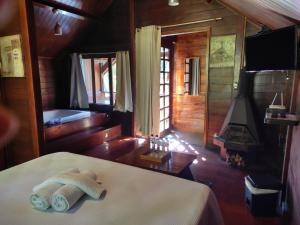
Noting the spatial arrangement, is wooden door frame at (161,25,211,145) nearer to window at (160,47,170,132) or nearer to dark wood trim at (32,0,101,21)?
window at (160,47,170,132)

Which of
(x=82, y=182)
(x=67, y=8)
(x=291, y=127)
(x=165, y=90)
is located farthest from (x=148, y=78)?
(x=82, y=182)

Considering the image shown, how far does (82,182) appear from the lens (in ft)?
4.10

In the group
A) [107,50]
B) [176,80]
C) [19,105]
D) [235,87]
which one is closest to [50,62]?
[107,50]

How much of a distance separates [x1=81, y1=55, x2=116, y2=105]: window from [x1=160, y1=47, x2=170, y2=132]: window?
1.03 m

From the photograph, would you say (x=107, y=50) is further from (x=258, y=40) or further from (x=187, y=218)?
(x=187, y=218)

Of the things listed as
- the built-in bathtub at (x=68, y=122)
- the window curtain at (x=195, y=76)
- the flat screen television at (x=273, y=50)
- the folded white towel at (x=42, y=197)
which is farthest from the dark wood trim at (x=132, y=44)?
the folded white towel at (x=42, y=197)

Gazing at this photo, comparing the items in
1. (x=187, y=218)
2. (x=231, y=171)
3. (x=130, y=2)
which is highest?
(x=130, y=2)

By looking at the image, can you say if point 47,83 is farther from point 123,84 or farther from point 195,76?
point 195,76

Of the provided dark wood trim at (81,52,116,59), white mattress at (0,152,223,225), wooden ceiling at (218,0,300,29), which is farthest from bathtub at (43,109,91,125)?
wooden ceiling at (218,0,300,29)

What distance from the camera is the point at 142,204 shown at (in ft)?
3.87

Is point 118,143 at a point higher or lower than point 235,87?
lower

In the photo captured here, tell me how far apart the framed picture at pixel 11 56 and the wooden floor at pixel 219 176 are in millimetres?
1585

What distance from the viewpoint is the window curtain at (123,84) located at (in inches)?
158

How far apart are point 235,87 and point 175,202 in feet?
8.52
